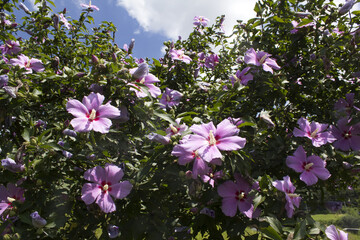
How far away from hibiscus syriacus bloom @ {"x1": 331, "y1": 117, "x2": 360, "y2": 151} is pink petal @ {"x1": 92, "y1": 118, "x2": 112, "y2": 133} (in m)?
1.57

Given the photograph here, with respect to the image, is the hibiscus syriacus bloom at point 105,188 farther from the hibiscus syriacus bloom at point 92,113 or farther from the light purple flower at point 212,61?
the light purple flower at point 212,61

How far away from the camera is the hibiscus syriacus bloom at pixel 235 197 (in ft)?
4.33

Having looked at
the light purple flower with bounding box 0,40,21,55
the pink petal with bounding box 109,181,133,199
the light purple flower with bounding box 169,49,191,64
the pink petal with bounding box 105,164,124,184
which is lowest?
the pink petal with bounding box 109,181,133,199

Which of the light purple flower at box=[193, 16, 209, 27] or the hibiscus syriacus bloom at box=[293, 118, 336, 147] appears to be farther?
A: the light purple flower at box=[193, 16, 209, 27]

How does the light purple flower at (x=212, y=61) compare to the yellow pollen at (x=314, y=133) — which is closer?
the yellow pollen at (x=314, y=133)

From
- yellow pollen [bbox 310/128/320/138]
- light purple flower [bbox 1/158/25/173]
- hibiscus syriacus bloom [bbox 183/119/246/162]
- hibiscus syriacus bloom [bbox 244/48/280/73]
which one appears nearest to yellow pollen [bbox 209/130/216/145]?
hibiscus syriacus bloom [bbox 183/119/246/162]

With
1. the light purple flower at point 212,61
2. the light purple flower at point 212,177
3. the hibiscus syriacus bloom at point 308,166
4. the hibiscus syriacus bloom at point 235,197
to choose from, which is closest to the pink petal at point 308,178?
the hibiscus syriacus bloom at point 308,166

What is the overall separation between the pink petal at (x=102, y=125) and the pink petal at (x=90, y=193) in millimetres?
301

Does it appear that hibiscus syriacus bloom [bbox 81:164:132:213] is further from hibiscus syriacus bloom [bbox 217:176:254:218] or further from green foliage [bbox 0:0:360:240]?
hibiscus syriacus bloom [bbox 217:176:254:218]

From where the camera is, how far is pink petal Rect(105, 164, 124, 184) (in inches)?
51.1

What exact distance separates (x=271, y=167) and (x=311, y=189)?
40 cm

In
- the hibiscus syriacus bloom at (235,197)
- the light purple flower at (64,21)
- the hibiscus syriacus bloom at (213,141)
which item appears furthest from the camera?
the light purple flower at (64,21)

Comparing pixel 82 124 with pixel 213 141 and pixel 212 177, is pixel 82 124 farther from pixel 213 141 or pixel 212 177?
pixel 212 177

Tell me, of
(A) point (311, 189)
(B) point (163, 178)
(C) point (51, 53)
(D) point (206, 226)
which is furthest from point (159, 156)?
(C) point (51, 53)
